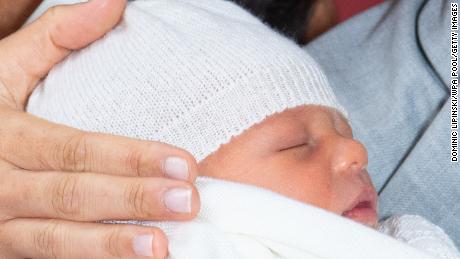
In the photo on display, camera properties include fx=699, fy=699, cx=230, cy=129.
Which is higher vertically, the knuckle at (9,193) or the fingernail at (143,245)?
the fingernail at (143,245)

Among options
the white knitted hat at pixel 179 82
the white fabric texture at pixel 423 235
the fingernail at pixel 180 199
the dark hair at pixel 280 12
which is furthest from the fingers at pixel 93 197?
the dark hair at pixel 280 12

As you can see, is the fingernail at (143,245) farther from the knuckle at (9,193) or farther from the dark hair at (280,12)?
the dark hair at (280,12)

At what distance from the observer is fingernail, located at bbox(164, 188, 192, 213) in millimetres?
725

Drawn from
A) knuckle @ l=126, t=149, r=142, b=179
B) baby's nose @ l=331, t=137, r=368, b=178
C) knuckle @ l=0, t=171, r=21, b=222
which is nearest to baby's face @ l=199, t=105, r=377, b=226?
baby's nose @ l=331, t=137, r=368, b=178

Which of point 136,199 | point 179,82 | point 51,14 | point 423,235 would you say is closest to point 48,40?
point 51,14

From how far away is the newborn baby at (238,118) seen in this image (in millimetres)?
784

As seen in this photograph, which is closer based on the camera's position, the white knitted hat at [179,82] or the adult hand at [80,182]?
the adult hand at [80,182]

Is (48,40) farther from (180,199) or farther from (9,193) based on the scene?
(180,199)

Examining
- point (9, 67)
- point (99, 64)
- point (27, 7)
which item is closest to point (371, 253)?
point (99, 64)

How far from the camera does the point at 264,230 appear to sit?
0.77 meters

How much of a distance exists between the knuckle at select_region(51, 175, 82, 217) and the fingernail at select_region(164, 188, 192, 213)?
122mm

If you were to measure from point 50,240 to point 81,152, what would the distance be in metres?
0.11

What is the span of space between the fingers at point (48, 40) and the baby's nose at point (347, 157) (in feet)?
1.14

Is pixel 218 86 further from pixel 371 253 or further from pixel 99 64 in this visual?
pixel 371 253
